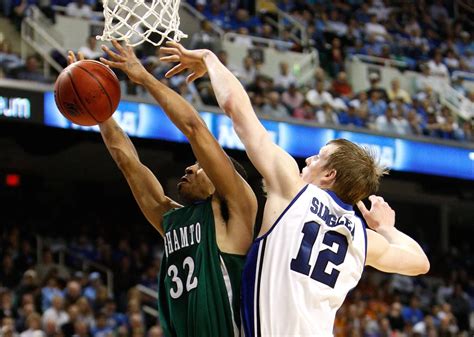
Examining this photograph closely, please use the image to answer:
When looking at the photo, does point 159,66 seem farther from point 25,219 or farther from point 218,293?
point 218,293

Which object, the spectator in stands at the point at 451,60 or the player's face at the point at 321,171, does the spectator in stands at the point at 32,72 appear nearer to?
the spectator in stands at the point at 451,60

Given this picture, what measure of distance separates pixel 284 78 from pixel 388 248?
34.0 feet

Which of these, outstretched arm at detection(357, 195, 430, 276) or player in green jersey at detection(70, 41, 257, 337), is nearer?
player in green jersey at detection(70, 41, 257, 337)

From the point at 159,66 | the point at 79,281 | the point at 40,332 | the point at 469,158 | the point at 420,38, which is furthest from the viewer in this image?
the point at 420,38

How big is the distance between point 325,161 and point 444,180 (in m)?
11.7

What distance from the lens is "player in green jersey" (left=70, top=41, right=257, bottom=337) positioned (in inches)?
152

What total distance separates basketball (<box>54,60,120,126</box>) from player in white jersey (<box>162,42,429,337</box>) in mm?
652

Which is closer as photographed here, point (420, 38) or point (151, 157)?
point (151, 157)

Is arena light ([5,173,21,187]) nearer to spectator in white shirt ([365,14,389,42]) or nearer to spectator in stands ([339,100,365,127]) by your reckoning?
spectator in stands ([339,100,365,127])

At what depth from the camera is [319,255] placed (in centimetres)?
376

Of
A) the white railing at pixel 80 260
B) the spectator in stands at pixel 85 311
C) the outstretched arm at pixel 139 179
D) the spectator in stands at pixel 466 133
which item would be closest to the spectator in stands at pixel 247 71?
the white railing at pixel 80 260

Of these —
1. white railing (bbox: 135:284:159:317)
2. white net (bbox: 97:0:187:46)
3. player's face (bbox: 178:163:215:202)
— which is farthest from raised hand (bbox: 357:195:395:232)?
white railing (bbox: 135:284:159:317)

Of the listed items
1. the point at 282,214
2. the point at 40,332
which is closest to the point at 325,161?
the point at 282,214

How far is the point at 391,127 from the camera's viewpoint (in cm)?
1451
